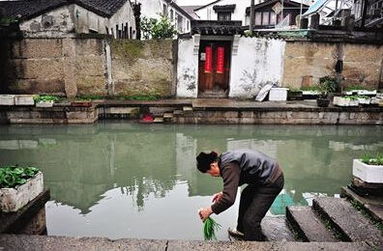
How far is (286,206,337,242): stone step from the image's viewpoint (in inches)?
151

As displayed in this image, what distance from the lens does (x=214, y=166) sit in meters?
3.24

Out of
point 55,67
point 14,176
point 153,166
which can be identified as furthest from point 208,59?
point 14,176

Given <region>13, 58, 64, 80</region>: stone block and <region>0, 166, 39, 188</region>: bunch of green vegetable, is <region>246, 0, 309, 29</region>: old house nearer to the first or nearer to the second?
<region>13, 58, 64, 80</region>: stone block

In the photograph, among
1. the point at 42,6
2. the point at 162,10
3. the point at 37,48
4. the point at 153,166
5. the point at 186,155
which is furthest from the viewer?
the point at 162,10

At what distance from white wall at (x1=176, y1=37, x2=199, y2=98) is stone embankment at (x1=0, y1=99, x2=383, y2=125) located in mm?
1880

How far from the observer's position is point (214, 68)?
14609 mm

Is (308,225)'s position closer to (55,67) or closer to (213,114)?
(213,114)

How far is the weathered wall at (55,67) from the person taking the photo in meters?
13.3

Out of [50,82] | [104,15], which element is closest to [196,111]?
[50,82]

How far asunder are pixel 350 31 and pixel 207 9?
74.3ft

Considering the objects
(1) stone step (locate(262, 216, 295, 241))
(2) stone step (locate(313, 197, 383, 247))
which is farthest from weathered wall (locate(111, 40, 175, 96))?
(2) stone step (locate(313, 197, 383, 247))

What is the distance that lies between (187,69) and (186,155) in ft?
20.3

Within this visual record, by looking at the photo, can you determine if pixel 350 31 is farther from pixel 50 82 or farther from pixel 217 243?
pixel 217 243

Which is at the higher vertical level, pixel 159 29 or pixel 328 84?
pixel 159 29
